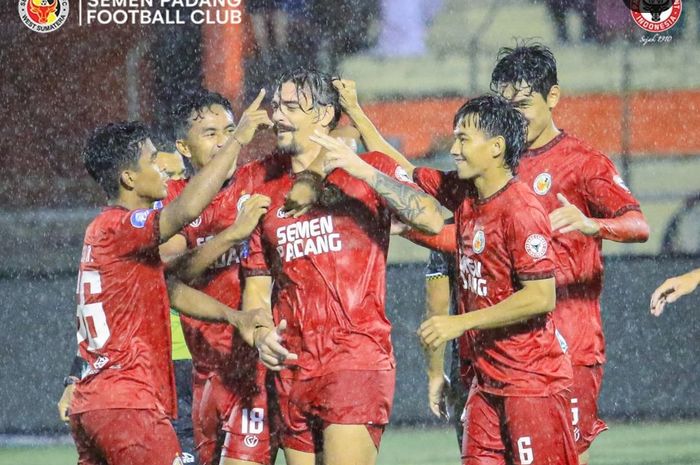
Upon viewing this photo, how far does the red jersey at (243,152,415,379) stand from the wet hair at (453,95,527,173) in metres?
0.33

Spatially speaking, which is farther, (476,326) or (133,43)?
(133,43)

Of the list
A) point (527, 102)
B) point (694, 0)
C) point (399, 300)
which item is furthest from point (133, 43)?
point (527, 102)

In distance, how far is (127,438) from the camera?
4.96m

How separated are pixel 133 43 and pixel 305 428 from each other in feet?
22.2

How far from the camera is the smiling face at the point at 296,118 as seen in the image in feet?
17.1

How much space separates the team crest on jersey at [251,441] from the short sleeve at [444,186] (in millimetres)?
1203

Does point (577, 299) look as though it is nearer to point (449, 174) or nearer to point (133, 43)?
point (449, 174)

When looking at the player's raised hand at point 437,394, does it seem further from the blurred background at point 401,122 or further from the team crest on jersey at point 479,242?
the blurred background at point 401,122

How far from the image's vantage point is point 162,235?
503 centimetres

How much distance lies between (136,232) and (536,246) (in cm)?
141

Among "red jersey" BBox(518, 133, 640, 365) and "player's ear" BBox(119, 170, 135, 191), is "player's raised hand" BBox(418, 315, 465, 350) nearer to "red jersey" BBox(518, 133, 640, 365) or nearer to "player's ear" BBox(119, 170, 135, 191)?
"red jersey" BBox(518, 133, 640, 365)

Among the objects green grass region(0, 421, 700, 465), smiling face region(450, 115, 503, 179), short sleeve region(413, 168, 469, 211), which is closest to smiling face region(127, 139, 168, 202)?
short sleeve region(413, 168, 469, 211)

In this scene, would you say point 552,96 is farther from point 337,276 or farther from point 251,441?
point 251,441

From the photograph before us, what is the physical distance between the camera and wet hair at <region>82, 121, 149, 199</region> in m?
5.24
